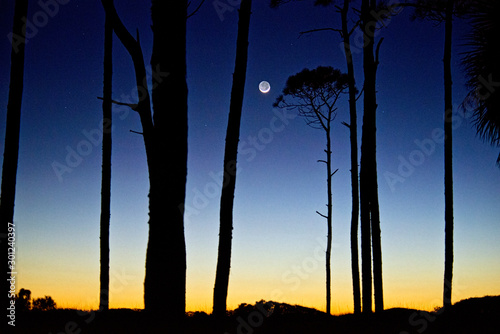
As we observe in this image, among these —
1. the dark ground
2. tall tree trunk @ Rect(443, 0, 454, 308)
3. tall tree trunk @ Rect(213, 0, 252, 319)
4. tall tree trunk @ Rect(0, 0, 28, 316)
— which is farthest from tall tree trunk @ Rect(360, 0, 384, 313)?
tall tree trunk @ Rect(0, 0, 28, 316)

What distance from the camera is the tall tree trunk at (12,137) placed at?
7574 mm

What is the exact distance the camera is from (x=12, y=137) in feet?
26.7

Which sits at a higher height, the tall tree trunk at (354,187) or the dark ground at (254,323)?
the tall tree trunk at (354,187)

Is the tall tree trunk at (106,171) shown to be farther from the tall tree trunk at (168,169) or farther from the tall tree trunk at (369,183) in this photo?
the tall tree trunk at (369,183)

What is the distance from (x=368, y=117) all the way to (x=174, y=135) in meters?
6.29

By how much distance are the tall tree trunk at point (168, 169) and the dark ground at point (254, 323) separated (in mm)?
383

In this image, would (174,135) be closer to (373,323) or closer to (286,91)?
(373,323)

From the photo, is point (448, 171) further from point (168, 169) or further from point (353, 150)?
point (168, 169)

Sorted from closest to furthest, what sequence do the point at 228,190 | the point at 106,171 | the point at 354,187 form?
the point at 228,190, the point at 106,171, the point at 354,187

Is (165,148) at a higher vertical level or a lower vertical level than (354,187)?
lower

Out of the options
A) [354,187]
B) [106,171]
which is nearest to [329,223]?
A: [354,187]

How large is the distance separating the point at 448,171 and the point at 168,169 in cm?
703

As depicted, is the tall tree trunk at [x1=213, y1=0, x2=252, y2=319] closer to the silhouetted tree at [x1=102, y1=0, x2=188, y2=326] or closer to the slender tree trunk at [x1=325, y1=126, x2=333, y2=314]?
the silhouetted tree at [x1=102, y1=0, x2=188, y2=326]

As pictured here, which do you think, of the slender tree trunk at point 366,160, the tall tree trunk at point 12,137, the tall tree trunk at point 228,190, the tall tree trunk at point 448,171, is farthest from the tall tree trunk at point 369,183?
the tall tree trunk at point 12,137
